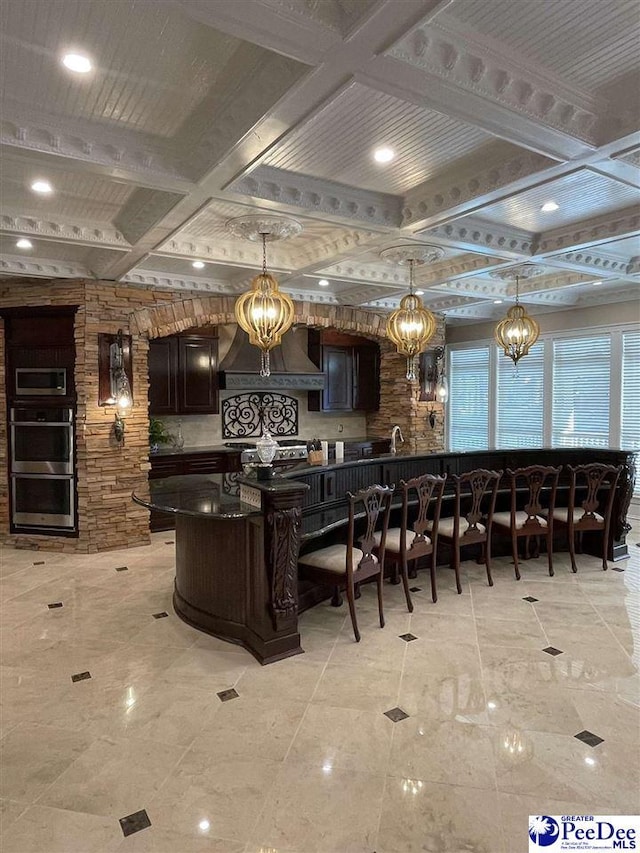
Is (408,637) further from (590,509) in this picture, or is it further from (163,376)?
(163,376)

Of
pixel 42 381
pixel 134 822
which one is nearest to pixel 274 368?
pixel 42 381

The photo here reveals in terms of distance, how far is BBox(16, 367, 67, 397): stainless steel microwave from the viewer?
5832mm

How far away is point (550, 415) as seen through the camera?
26.7 ft

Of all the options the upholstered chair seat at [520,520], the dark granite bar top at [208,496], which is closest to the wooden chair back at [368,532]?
the dark granite bar top at [208,496]

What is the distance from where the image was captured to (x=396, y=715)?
2799mm

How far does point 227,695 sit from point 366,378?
6.20m

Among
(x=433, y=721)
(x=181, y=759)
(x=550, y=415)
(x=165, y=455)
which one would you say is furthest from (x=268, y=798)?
(x=550, y=415)

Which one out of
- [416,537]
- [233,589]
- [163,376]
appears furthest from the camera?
[163,376]

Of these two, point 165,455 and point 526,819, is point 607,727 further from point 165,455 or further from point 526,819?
point 165,455

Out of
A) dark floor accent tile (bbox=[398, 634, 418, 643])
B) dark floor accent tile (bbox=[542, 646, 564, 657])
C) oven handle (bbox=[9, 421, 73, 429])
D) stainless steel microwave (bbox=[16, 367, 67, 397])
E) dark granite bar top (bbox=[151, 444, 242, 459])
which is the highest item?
stainless steel microwave (bbox=[16, 367, 67, 397])

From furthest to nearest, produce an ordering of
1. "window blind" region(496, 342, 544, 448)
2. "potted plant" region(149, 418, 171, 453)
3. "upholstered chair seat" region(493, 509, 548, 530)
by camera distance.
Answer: "window blind" region(496, 342, 544, 448)
"potted plant" region(149, 418, 171, 453)
"upholstered chair seat" region(493, 509, 548, 530)

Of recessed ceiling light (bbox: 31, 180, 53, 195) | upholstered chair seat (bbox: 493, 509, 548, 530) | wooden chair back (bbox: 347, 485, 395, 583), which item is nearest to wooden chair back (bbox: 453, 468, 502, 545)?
upholstered chair seat (bbox: 493, 509, 548, 530)
